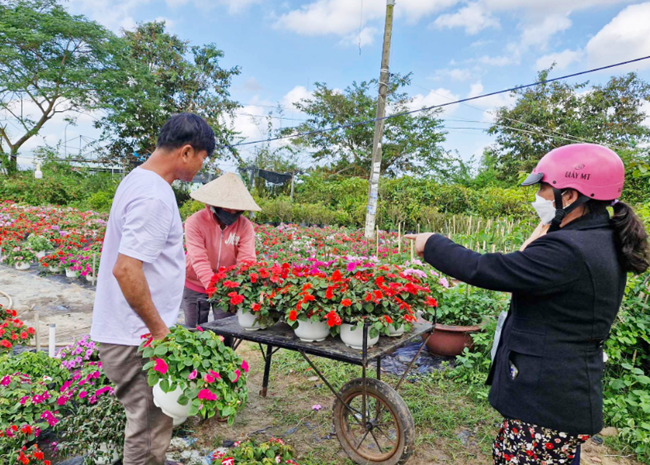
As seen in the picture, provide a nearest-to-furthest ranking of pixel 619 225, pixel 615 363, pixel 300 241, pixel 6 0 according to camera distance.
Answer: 1. pixel 619 225
2. pixel 615 363
3. pixel 300 241
4. pixel 6 0

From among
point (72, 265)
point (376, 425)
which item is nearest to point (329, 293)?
point (376, 425)

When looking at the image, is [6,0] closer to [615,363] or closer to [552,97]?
[552,97]

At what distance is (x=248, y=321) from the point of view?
2686mm

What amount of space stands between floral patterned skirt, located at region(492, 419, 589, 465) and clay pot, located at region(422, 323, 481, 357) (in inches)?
98.9

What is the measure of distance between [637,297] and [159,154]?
12.2 feet

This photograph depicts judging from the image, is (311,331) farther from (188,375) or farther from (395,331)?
(188,375)

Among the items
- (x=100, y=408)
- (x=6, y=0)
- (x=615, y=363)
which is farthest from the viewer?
(x=6, y=0)

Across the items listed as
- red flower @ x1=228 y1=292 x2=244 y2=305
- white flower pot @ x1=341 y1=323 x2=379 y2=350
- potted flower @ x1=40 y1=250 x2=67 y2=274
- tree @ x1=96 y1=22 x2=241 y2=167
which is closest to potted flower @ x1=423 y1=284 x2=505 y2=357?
white flower pot @ x1=341 y1=323 x2=379 y2=350

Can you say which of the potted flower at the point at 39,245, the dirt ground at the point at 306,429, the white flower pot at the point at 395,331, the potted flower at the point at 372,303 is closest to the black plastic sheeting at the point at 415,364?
the dirt ground at the point at 306,429

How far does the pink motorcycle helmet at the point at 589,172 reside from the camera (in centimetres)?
153

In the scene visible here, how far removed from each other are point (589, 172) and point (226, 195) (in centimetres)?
233

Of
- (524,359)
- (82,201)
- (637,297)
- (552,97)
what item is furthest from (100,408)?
(552,97)

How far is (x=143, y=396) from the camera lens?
1805 mm

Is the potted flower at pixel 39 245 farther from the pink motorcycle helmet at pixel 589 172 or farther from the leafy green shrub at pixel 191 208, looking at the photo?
the pink motorcycle helmet at pixel 589 172
